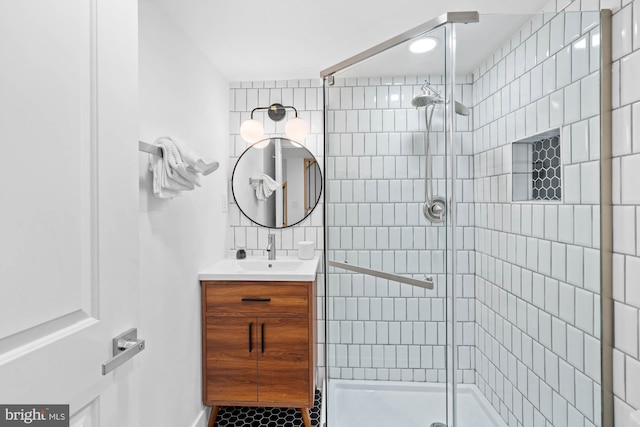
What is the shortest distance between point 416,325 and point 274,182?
5.24 feet

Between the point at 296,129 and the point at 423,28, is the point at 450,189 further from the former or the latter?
the point at 296,129

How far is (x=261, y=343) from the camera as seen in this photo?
2.06 metres

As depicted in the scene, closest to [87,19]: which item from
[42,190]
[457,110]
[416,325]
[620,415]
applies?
[42,190]

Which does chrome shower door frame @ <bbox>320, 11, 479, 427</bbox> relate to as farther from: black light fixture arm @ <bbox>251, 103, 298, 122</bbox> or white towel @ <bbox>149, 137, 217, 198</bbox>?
black light fixture arm @ <bbox>251, 103, 298, 122</bbox>

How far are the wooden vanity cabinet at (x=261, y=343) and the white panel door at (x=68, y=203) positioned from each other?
1138mm

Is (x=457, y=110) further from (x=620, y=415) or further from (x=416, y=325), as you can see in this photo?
(x=620, y=415)

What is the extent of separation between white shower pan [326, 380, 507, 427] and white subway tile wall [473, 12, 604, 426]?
0.16 metres

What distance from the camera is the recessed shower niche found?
1.24 m

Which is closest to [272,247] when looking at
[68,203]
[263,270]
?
[263,270]

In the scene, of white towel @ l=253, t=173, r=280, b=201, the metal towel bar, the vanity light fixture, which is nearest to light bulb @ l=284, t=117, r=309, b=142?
the vanity light fixture

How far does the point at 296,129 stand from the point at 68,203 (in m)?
1.97

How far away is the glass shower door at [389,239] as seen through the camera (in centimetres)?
133

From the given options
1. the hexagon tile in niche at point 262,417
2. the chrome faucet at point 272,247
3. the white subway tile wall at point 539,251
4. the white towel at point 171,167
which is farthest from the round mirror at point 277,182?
the white subway tile wall at point 539,251

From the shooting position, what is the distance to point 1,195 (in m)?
0.58
